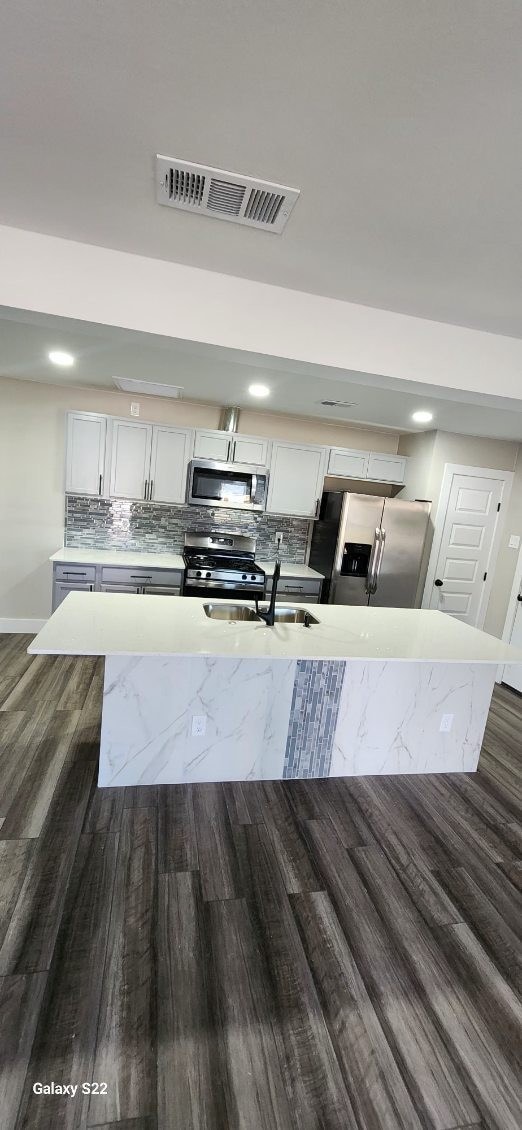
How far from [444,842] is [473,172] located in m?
2.62

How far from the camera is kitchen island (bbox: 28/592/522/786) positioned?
236 cm

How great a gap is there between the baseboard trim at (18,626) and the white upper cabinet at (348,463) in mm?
3249

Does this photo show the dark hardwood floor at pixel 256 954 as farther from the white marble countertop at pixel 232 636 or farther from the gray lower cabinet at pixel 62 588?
the gray lower cabinet at pixel 62 588

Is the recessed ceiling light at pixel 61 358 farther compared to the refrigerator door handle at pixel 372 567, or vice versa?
the refrigerator door handle at pixel 372 567

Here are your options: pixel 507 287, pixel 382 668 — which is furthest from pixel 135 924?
pixel 507 287

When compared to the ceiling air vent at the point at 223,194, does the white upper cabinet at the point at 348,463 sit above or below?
below

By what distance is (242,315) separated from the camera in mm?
1935

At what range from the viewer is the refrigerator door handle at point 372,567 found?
14.9ft

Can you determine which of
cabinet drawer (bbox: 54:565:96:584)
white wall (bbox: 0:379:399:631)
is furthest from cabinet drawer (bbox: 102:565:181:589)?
white wall (bbox: 0:379:399:631)

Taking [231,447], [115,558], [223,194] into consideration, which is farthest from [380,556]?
[223,194]

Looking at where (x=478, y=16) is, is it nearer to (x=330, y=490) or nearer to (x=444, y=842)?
(x=444, y=842)

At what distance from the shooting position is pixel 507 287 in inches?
68.7

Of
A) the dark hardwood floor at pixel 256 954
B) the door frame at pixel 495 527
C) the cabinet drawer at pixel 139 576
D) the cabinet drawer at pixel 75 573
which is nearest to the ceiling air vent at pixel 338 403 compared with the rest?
the door frame at pixel 495 527

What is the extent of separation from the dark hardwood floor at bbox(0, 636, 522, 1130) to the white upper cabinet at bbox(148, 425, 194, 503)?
8.24 ft
